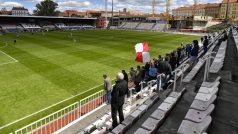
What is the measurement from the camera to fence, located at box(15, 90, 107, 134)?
8.53 m

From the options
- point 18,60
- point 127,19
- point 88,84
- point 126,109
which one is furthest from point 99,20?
Result: point 126,109

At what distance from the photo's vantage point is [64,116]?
916cm

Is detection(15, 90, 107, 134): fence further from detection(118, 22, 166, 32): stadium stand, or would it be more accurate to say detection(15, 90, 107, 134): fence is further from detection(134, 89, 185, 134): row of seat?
detection(118, 22, 166, 32): stadium stand

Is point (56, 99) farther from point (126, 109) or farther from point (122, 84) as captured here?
point (122, 84)

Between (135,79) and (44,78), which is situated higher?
(135,79)

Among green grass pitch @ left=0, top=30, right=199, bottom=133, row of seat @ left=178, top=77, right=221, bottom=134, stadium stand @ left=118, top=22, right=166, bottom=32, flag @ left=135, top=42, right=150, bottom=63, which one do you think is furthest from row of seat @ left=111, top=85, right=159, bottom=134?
stadium stand @ left=118, top=22, right=166, bottom=32

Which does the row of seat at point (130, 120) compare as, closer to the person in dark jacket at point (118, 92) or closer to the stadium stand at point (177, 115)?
the stadium stand at point (177, 115)

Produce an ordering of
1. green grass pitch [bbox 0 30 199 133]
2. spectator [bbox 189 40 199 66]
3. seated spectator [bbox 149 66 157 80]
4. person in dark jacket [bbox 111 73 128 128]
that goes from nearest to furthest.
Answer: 1. person in dark jacket [bbox 111 73 128 128]
2. green grass pitch [bbox 0 30 199 133]
3. seated spectator [bbox 149 66 157 80]
4. spectator [bbox 189 40 199 66]

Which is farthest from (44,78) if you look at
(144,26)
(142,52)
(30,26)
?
(144,26)

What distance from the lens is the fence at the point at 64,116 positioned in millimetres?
8533

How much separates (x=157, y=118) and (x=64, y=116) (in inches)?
197

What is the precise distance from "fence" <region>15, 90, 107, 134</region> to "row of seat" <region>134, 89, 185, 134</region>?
13.6 ft

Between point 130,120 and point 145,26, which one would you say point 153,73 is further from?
point 145,26

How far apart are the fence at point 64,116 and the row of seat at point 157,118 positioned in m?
4.14
